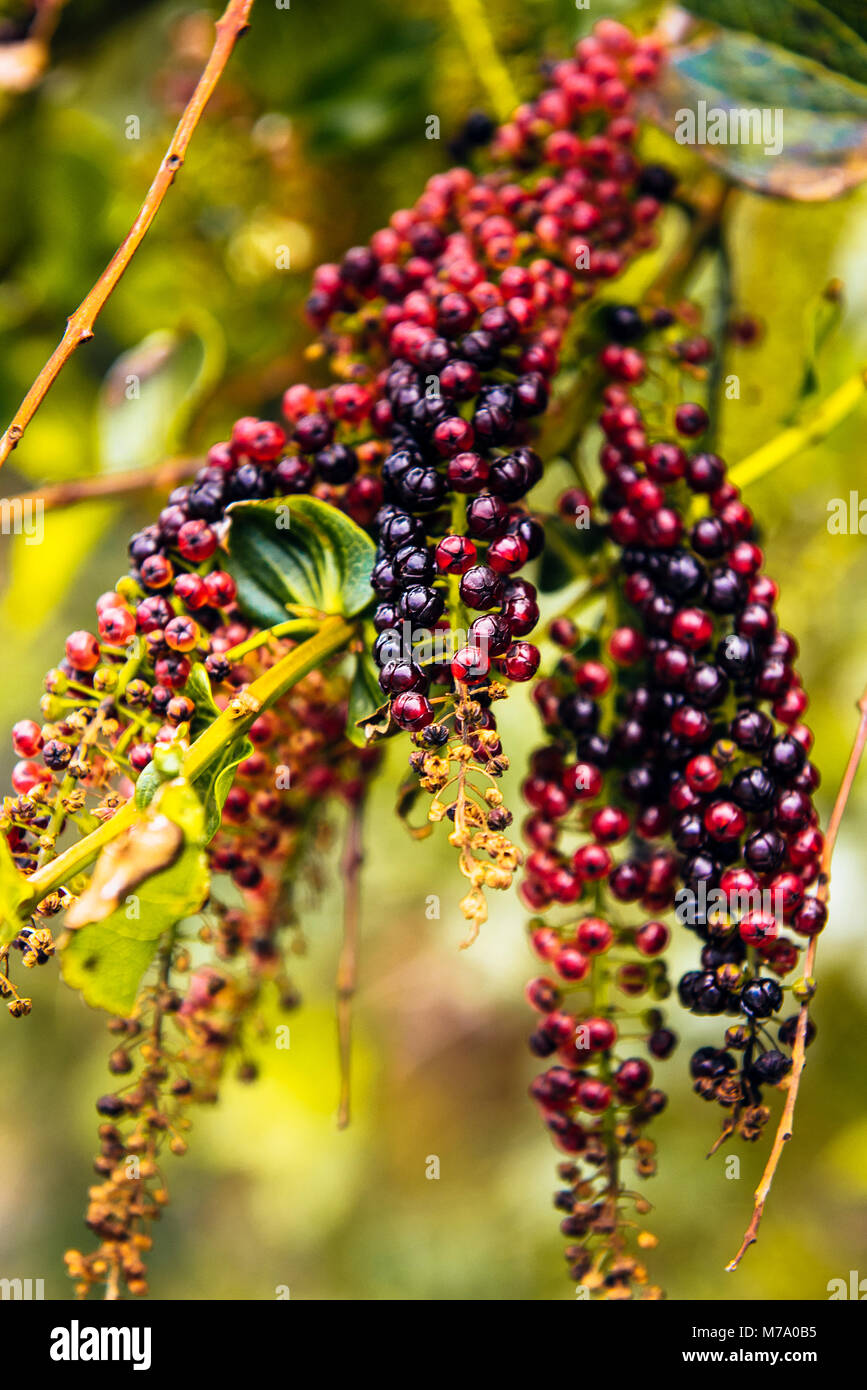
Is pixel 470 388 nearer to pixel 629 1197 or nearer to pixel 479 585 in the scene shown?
pixel 479 585

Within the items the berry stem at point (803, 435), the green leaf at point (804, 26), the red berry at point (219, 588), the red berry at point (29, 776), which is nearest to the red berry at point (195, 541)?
the red berry at point (219, 588)

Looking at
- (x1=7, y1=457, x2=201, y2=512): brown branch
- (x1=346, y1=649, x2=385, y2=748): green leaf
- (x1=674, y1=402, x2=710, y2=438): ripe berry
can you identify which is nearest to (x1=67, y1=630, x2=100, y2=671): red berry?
(x1=346, y1=649, x2=385, y2=748): green leaf

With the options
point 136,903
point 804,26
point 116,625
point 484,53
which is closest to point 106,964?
point 136,903

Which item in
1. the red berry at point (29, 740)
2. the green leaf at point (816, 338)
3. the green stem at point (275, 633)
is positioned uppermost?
the green leaf at point (816, 338)

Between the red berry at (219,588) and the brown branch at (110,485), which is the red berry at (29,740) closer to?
the red berry at (219,588)

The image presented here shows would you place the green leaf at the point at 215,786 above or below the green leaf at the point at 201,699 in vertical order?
below

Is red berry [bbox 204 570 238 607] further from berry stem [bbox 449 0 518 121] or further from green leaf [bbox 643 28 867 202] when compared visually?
berry stem [bbox 449 0 518 121]
